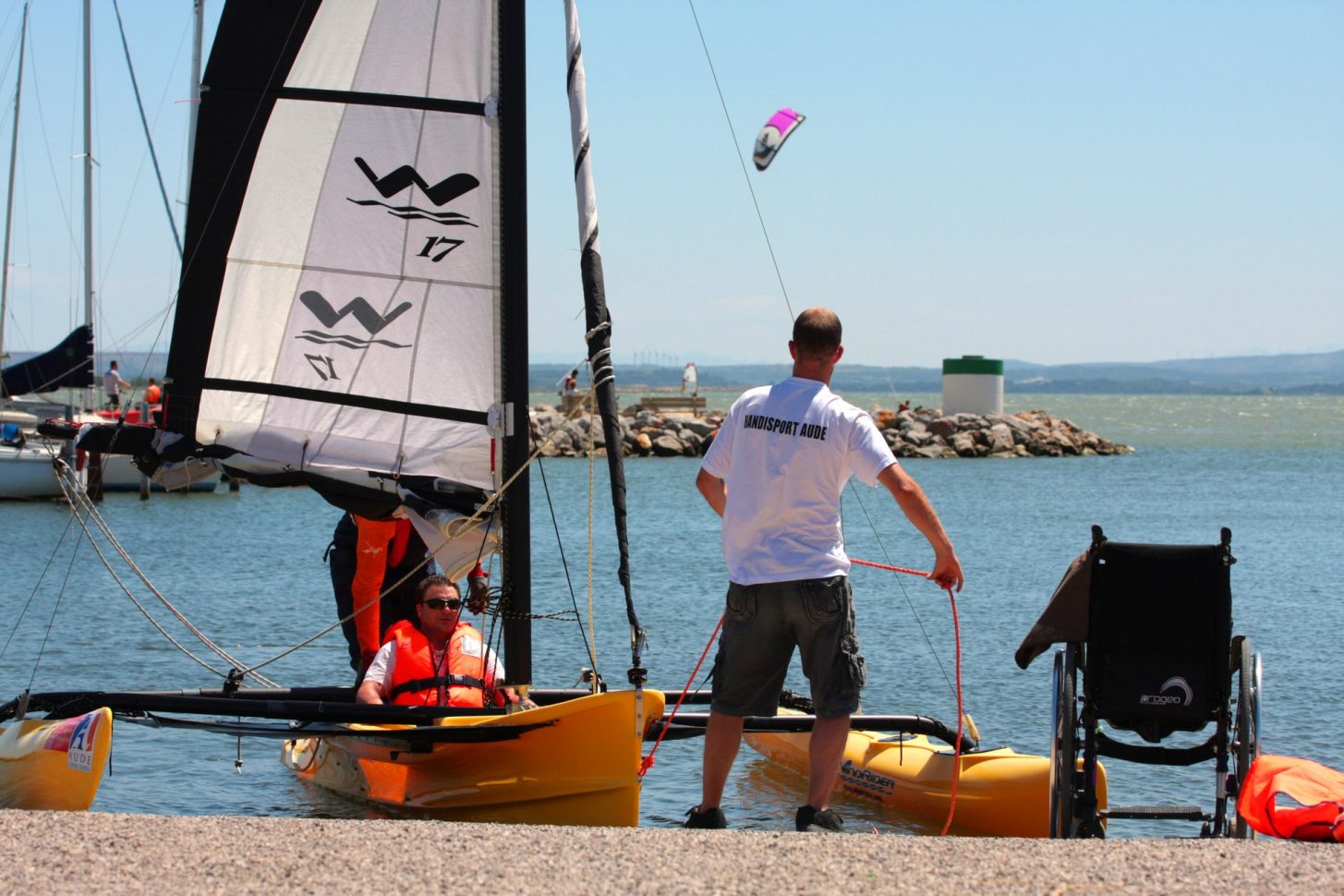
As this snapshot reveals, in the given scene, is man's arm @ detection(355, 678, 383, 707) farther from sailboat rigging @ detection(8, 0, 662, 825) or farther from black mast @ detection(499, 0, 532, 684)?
black mast @ detection(499, 0, 532, 684)

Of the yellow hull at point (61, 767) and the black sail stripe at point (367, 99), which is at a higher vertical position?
the black sail stripe at point (367, 99)

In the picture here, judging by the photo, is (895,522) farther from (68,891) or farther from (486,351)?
(68,891)

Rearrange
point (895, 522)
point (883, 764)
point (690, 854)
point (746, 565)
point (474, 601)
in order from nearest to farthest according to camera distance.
A: point (690, 854) → point (746, 565) → point (474, 601) → point (883, 764) → point (895, 522)

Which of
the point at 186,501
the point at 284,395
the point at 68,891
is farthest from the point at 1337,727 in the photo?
the point at 186,501

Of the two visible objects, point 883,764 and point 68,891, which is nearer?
point 68,891

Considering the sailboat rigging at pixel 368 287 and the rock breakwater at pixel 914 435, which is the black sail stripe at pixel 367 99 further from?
the rock breakwater at pixel 914 435

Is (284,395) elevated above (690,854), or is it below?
above

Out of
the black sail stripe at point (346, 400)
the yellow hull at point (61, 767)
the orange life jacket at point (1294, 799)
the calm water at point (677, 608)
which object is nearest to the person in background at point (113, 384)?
the calm water at point (677, 608)

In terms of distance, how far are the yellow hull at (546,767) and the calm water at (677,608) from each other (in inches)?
46.3

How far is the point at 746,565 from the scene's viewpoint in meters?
5.73

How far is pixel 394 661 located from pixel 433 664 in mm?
188

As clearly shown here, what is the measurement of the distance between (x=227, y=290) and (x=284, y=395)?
0.68 meters

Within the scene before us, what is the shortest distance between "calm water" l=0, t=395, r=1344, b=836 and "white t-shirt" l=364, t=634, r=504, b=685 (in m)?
1.16

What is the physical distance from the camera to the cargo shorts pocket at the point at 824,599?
5625 millimetres
